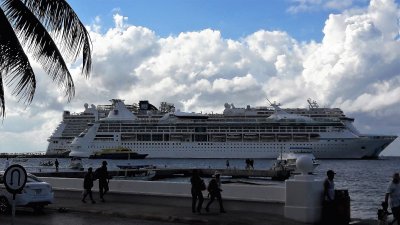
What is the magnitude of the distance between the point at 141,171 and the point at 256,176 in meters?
10.5

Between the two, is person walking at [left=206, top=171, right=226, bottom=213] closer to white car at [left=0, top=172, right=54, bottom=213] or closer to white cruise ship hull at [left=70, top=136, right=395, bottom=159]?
white car at [left=0, top=172, right=54, bottom=213]

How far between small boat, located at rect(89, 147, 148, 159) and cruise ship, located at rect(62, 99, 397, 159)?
258 cm

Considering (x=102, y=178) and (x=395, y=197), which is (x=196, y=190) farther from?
(x=395, y=197)

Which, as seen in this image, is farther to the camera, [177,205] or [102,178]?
[102,178]

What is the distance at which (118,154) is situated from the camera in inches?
4257

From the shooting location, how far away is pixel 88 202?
18125 millimetres

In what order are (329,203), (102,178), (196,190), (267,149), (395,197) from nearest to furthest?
(395,197)
(329,203)
(196,190)
(102,178)
(267,149)

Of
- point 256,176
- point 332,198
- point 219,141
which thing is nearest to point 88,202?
point 332,198

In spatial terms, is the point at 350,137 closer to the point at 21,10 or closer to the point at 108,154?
the point at 108,154

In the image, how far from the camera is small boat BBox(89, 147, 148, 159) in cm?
10762

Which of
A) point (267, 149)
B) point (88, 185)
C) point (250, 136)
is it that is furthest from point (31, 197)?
point (250, 136)

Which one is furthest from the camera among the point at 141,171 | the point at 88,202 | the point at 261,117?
the point at 261,117

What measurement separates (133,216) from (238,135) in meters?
94.1

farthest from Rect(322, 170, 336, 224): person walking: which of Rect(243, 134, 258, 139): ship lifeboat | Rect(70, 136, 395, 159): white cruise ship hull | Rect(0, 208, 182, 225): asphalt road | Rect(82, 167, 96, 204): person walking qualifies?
Rect(243, 134, 258, 139): ship lifeboat
